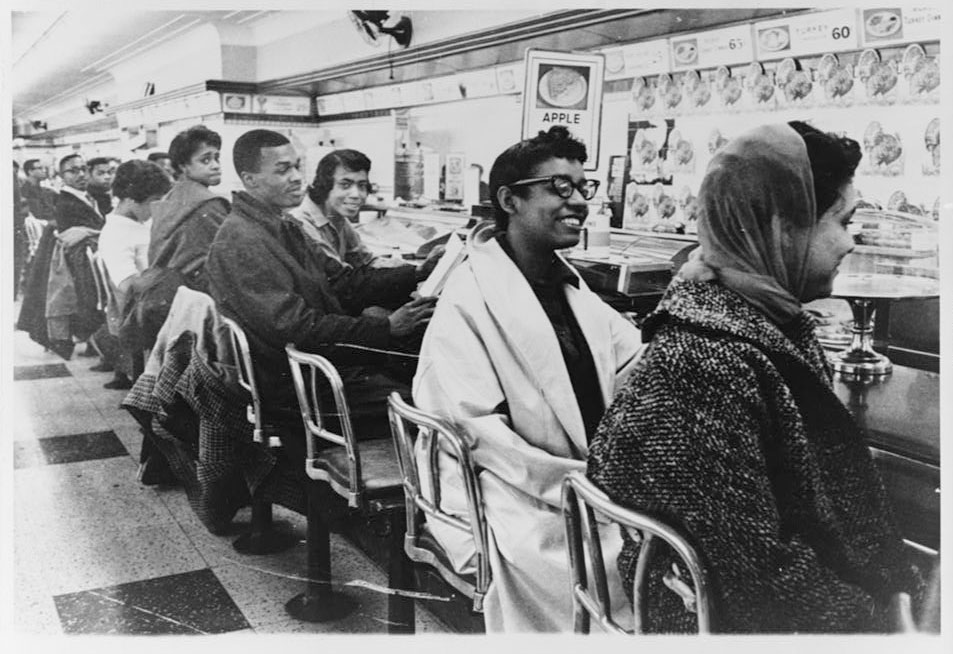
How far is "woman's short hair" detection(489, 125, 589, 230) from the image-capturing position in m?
1.59

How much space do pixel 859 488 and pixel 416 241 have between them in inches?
42.9

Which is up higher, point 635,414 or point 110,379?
point 635,414

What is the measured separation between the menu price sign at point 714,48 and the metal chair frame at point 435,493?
0.90 meters

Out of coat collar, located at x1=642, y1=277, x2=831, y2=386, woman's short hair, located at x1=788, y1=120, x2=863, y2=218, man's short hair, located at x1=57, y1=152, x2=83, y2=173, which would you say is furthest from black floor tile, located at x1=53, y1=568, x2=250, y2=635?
woman's short hair, located at x1=788, y1=120, x2=863, y2=218

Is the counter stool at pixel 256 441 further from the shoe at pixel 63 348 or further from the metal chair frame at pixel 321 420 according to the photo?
the shoe at pixel 63 348

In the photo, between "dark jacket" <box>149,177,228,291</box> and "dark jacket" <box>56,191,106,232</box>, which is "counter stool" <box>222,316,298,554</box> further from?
"dark jacket" <box>56,191,106,232</box>

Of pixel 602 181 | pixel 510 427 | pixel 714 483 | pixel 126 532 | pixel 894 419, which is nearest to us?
pixel 714 483

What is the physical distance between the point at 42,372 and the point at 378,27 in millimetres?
1027

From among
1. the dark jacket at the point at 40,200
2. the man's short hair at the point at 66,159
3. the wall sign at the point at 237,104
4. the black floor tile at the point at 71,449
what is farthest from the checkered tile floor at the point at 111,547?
the wall sign at the point at 237,104

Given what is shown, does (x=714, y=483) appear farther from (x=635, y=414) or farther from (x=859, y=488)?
(x=859, y=488)

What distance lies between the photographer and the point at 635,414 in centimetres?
104

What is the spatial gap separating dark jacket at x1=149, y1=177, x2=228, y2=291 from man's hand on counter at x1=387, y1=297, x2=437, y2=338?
0.45 meters

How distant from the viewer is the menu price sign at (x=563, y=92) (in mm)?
1669

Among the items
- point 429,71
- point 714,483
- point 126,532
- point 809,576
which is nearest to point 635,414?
point 714,483
